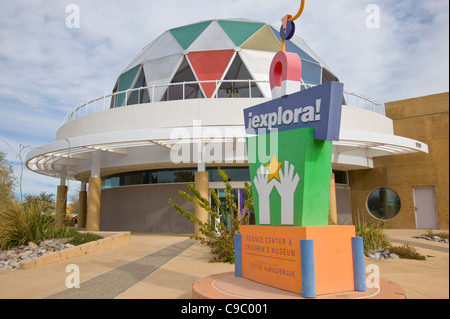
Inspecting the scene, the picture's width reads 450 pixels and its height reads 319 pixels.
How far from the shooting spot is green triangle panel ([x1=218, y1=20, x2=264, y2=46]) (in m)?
19.8

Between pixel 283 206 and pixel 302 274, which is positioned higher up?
pixel 283 206

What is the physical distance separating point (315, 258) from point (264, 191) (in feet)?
4.97

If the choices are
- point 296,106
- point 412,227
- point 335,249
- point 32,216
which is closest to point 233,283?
point 335,249

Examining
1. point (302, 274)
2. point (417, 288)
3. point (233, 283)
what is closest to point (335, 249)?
point (302, 274)

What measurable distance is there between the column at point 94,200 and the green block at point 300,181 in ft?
45.7

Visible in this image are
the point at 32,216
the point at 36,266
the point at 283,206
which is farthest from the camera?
the point at 32,216

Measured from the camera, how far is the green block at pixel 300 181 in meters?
5.16

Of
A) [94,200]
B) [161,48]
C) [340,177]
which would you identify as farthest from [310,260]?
[161,48]

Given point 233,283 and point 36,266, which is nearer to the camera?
point 233,283

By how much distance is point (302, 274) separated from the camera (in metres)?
4.61
